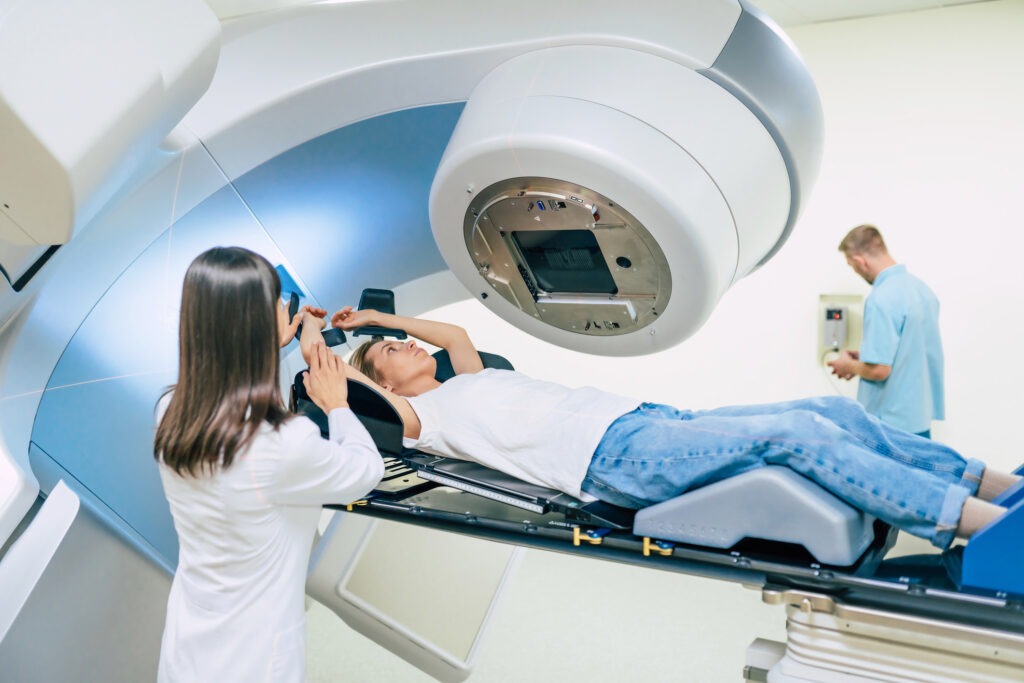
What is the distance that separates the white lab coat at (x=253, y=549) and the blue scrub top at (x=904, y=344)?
6.15 feet

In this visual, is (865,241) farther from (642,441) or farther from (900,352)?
(642,441)

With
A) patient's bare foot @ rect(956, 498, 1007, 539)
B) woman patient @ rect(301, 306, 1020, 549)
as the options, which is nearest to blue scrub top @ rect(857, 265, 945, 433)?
woman patient @ rect(301, 306, 1020, 549)

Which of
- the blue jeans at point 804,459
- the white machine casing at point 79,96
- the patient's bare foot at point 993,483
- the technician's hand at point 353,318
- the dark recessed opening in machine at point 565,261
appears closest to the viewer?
the white machine casing at point 79,96

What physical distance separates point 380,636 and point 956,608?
1339 millimetres

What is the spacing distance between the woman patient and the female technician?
1.03ft

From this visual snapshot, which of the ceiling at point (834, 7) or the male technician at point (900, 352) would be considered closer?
the male technician at point (900, 352)

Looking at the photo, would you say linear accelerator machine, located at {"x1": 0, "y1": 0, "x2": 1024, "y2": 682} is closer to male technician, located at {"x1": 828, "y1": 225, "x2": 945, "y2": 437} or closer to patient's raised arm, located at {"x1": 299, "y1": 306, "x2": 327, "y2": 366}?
patient's raised arm, located at {"x1": 299, "y1": 306, "x2": 327, "y2": 366}

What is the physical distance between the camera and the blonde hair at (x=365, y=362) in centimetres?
192

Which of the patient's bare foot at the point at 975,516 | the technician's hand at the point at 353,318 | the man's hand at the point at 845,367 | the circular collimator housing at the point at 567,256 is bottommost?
the patient's bare foot at the point at 975,516

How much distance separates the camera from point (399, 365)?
1.90 metres

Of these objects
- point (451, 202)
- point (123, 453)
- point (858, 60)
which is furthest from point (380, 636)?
point (858, 60)

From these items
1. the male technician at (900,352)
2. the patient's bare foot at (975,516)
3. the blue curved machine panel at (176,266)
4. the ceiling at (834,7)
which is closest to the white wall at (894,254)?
the ceiling at (834,7)

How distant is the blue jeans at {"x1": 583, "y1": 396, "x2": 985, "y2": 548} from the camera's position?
117cm

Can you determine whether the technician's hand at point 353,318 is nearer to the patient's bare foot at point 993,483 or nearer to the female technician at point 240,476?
the female technician at point 240,476
